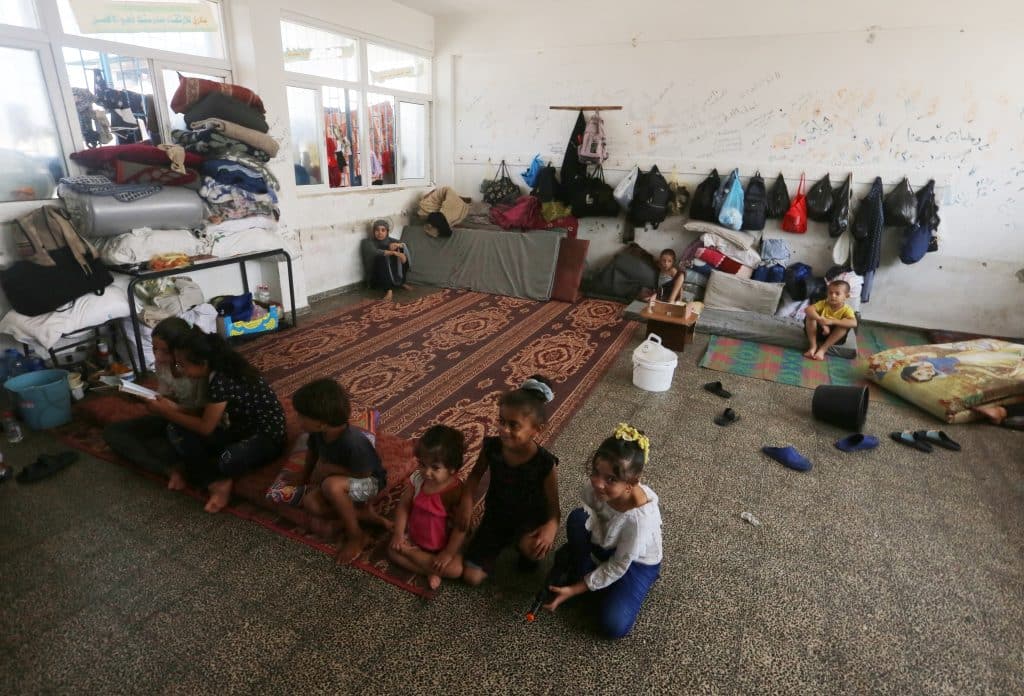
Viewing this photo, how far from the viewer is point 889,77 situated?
4.63m

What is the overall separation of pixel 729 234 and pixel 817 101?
1334 millimetres

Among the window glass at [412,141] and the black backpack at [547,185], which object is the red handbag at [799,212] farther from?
the window glass at [412,141]

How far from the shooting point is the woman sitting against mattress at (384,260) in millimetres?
5647

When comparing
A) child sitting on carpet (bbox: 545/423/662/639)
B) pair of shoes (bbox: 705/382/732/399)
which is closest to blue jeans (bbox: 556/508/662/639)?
child sitting on carpet (bbox: 545/423/662/639)

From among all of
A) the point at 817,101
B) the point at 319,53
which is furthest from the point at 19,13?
the point at 817,101

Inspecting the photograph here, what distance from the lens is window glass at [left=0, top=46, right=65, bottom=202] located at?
3186 millimetres

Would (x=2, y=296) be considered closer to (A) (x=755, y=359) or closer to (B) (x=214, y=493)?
(B) (x=214, y=493)

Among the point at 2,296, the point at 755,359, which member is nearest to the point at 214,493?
the point at 2,296

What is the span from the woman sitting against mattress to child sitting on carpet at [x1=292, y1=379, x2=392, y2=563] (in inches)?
139

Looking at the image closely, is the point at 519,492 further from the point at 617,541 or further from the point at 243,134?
the point at 243,134

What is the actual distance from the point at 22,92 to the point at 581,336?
399cm

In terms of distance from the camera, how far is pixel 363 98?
5578mm

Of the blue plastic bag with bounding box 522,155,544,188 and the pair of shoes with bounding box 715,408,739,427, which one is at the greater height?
the blue plastic bag with bounding box 522,155,544,188

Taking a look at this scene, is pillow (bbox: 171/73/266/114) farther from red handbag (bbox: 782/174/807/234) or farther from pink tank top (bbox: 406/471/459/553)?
red handbag (bbox: 782/174/807/234)
